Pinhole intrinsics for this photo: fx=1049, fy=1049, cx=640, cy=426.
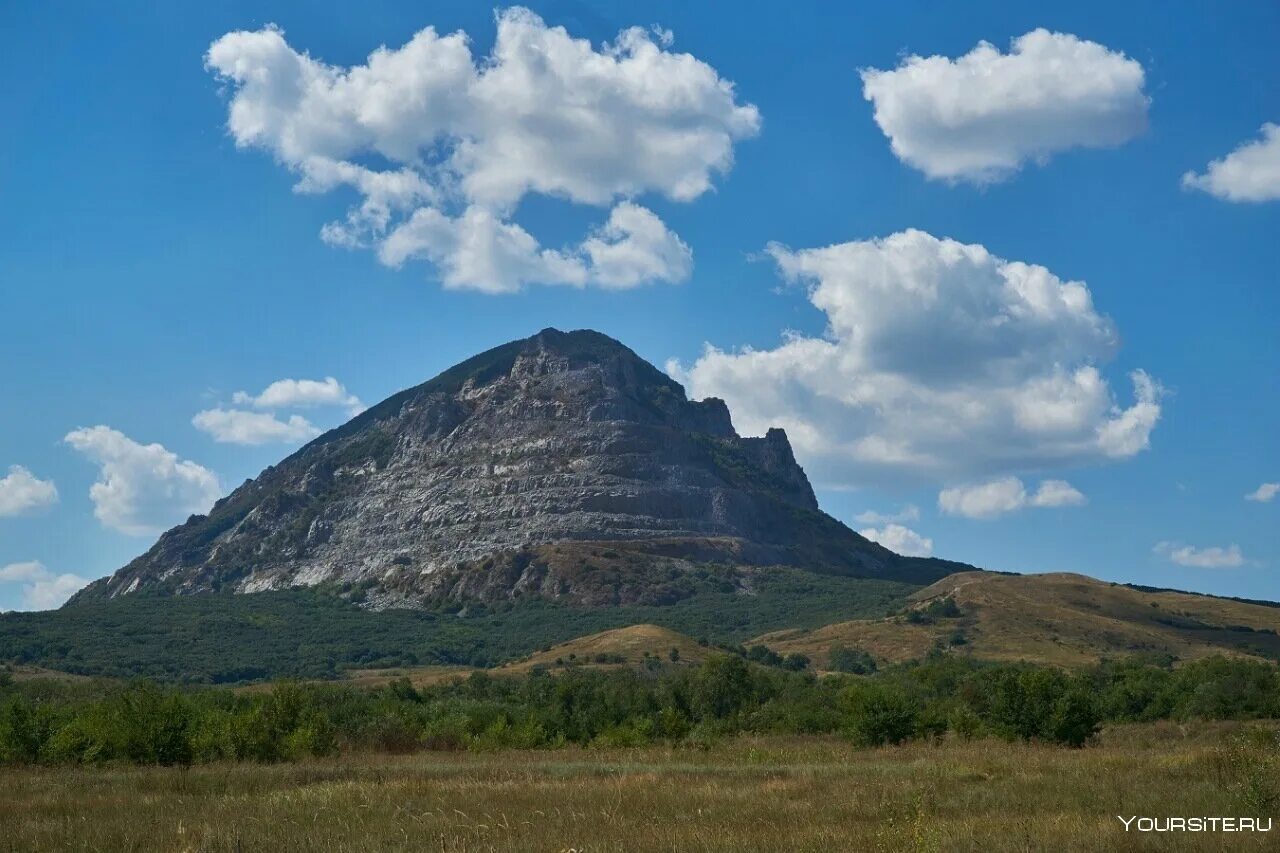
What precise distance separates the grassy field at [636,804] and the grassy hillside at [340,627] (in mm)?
99170

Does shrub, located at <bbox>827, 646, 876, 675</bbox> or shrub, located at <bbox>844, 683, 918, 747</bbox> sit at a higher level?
shrub, located at <bbox>844, 683, 918, 747</bbox>

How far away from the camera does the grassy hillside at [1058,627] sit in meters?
107

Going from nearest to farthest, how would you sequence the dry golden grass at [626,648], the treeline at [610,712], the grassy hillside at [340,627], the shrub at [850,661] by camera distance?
the treeline at [610,712]
the shrub at [850,661]
the dry golden grass at [626,648]
the grassy hillside at [340,627]

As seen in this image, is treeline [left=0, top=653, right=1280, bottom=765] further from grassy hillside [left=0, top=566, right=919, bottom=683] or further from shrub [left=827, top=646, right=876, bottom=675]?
grassy hillside [left=0, top=566, right=919, bottom=683]


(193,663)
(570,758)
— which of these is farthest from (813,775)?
(193,663)

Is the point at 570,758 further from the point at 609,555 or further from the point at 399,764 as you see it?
the point at 609,555

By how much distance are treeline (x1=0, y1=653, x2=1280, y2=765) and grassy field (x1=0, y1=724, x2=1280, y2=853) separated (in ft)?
11.0

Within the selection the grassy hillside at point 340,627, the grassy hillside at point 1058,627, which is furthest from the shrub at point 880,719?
the grassy hillside at point 340,627

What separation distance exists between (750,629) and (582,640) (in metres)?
36.9

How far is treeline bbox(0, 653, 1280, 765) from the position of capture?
30734 mm

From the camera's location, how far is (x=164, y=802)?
62.7 ft

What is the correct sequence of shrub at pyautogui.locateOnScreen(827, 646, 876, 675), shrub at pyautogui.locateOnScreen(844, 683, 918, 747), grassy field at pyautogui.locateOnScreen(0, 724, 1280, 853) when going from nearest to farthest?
1. grassy field at pyautogui.locateOnScreen(0, 724, 1280, 853)
2. shrub at pyautogui.locateOnScreen(844, 683, 918, 747)
3. shrub at pyautogui.locateOnScreen(827, 646, 876, 675)

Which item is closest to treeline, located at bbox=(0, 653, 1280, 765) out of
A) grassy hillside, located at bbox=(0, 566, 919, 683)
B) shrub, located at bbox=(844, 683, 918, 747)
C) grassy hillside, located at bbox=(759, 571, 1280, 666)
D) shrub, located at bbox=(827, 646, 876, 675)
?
shrub, located at bbox=(844, 683, 918, 747)

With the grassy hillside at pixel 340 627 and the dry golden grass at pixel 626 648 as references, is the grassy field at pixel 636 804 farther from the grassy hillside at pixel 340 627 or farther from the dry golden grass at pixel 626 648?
the grassy hillside at pixel 340 627
